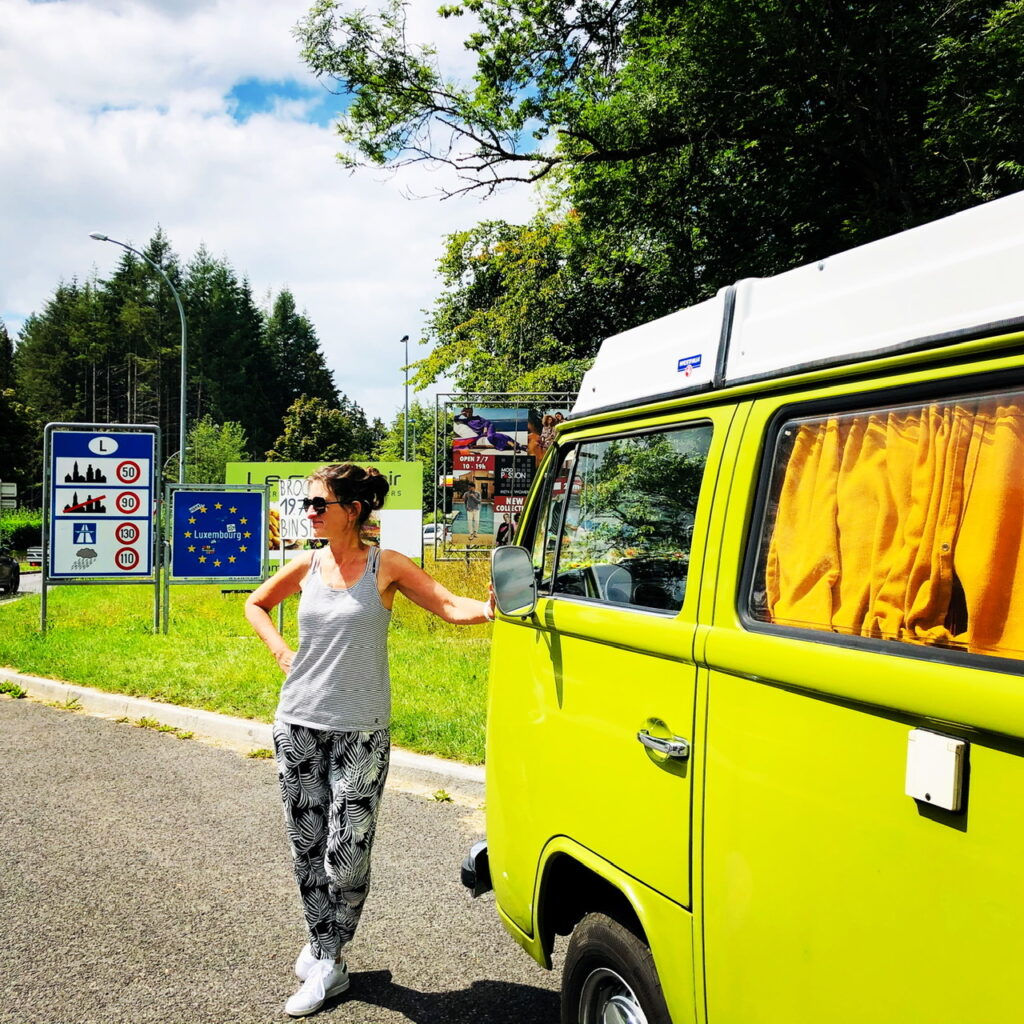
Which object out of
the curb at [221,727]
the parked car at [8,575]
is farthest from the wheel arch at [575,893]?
the parked car at [8,575]

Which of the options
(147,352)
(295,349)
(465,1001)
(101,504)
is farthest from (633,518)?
(295,349)

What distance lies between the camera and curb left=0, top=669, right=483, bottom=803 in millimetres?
6246

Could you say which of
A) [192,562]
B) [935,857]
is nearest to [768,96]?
[192,562]

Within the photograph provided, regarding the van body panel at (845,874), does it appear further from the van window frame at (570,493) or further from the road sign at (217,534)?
the road sign at (217,534)

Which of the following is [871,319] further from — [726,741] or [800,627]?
[726,741]

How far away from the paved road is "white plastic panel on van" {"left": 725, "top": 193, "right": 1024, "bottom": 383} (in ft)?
8.61

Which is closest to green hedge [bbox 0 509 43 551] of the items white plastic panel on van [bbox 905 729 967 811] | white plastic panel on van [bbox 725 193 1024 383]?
white plastic panel on van [bbox 725 193 1024 383]

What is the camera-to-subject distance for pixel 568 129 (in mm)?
13938

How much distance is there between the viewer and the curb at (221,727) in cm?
625

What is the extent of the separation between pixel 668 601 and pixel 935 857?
1007 mm

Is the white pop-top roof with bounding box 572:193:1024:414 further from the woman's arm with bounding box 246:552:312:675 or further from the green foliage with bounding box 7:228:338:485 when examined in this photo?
the green foliage with bounding box 7:228:338:485

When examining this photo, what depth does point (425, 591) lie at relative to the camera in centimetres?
357

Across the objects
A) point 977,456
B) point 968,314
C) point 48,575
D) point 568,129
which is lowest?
point 48,575

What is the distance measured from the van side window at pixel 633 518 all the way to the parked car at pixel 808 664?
0.01 meters
